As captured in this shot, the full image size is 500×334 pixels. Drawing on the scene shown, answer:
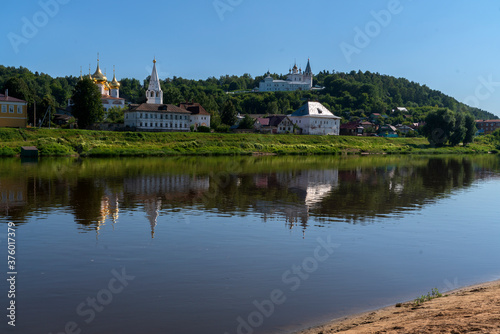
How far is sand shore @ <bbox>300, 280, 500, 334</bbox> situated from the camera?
711 cm

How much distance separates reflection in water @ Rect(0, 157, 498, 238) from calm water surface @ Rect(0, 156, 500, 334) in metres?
0.13

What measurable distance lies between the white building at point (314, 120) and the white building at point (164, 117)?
70.1ft

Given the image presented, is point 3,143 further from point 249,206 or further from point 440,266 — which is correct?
point 440,266

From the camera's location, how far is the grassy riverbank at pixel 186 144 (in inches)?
2107

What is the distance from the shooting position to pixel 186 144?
62625 mm

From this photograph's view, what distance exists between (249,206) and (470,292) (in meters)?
12.2

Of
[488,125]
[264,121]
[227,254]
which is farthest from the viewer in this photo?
[488,125]

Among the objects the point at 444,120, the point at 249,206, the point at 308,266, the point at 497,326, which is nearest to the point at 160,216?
the point at 249,206

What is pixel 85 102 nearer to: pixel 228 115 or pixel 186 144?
pixel 186 144

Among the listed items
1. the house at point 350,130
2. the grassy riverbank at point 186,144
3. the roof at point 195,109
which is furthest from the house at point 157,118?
the house at point 350,130

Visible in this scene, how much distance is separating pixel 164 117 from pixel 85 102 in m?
13.9

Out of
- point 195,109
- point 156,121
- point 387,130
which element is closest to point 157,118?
point 156,121

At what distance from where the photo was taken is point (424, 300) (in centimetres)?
952

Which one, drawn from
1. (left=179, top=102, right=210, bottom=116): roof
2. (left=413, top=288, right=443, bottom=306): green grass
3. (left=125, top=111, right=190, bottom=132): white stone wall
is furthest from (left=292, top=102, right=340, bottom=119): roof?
(left=413, top=288, right=443, bottom=306): green grass
